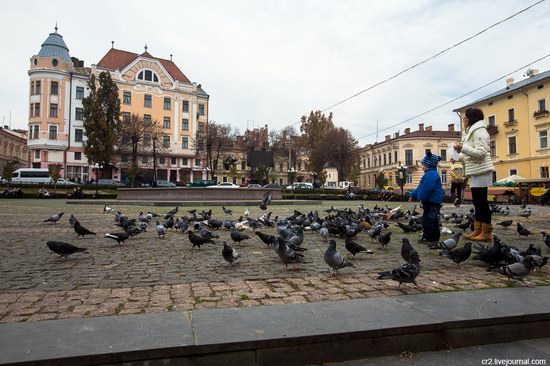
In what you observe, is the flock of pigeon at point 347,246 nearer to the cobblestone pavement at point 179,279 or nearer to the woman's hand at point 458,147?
the cobblestone pavement at point 179,279

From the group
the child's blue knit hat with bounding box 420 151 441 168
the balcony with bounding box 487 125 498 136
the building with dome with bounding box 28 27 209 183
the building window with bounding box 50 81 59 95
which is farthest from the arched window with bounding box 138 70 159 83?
the child's blue knit hat with bounding box 420 151 441 168

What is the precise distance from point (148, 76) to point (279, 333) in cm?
6948

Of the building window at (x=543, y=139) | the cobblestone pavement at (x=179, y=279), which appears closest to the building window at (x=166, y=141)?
the building window at (x=543, y=139)

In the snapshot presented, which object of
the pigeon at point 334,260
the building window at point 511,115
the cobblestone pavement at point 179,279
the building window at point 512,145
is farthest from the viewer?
the building window at point 512,145

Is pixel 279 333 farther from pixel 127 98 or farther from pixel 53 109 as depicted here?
pixel 127 98

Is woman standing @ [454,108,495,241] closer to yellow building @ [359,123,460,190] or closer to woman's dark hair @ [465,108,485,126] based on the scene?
woman's dark hair @ [465,108,485,126]

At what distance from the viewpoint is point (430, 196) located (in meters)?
7.92

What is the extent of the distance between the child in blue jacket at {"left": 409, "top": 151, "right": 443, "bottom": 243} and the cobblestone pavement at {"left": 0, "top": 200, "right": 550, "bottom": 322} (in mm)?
887

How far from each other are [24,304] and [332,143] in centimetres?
5717

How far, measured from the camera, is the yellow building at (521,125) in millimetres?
42438

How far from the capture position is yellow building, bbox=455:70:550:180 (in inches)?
1671

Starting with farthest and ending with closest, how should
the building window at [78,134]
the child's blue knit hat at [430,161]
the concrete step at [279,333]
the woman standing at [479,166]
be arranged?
the building window at [78,134], the child's blue knit hat at [430,161], the woman standing at [479,166], the concrete step at [279,333]

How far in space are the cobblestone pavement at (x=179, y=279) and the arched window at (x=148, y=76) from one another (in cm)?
6305

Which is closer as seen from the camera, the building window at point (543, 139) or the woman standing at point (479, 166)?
the woman standing at point (479, 166)
